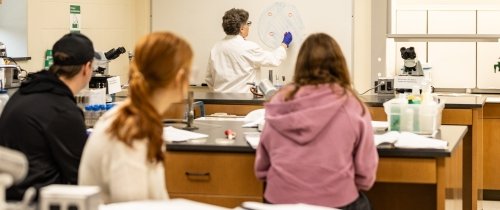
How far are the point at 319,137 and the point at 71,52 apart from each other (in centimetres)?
97

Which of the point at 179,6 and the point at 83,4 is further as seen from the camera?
the point at 179,6

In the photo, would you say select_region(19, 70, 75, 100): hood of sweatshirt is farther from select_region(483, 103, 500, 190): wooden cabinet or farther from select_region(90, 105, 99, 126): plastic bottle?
select_region(483, 103, 500, 190): wooden cabinet

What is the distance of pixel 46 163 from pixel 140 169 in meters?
0.82

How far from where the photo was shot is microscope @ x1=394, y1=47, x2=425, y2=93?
5238mm

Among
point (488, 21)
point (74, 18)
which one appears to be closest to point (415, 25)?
point (488, 21)

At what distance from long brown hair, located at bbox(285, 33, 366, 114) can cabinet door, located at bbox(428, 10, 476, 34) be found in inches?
151

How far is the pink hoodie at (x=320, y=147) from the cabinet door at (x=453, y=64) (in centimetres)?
383

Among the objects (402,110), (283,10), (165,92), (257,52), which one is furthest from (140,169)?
(283,10)

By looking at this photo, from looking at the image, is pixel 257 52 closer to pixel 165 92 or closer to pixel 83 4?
pixel 83 4

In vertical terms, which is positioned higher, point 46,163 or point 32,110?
point 32,110

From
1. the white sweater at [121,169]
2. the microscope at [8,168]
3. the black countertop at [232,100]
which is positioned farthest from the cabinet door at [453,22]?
the microscope at [8,168]

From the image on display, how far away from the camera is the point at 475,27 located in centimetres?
652

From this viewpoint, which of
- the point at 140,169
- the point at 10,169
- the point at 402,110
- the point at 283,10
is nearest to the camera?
the point at 10,169

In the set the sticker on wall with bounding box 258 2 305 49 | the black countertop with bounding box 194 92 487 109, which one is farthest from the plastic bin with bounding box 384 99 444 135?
the sticker on wall with bounding box 258 2 305 49
